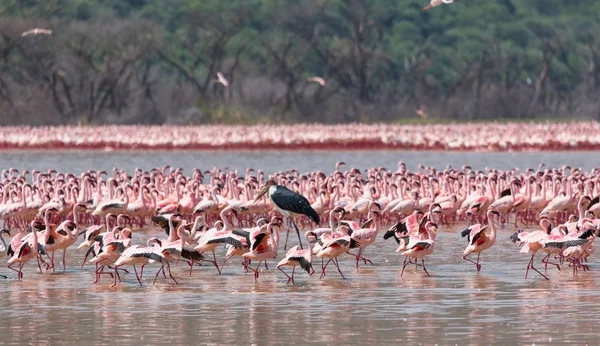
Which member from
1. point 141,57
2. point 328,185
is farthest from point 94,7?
point 328,185

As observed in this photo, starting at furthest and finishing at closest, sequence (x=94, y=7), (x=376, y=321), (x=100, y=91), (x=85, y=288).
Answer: (x=94, y=7) < (x=100, y=91) < (x=85, y=288) < (x=376, y=321)

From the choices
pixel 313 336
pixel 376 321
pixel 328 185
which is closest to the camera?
pixel 313 336

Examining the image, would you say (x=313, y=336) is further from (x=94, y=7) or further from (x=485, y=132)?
(x=94, y=7)

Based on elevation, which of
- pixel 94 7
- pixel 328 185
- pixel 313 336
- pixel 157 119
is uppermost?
pixel 94 7

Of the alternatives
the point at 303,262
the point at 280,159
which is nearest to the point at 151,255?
the point at 303,262

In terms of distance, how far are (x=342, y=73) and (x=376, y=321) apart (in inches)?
2767

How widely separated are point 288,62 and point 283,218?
6092cm

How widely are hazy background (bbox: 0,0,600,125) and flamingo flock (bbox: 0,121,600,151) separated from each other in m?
15.9

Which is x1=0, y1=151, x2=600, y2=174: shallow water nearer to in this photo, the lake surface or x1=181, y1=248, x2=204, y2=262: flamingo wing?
the lake surface

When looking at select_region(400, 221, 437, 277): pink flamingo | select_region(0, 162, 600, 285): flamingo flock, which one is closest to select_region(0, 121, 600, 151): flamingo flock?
select_region(0, 162, 600, 285): flamingo flock

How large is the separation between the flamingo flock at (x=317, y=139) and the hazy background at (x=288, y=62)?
15.9 meters

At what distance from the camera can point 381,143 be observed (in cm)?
5525

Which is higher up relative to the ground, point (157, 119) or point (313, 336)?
point (157, 119)

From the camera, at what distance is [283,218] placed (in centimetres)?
2431
